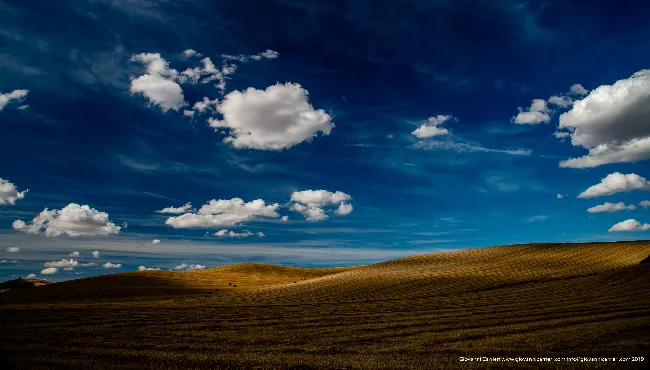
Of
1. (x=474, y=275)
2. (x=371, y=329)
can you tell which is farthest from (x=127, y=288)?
(x=474, y=275)

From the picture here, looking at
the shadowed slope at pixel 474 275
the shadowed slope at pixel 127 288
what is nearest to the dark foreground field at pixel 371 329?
the shadowed slope at pixel 474 275

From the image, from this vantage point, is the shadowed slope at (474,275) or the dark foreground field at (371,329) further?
the shadowed slope at (474,275)

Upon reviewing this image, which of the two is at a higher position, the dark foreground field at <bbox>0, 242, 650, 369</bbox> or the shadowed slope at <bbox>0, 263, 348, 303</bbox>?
the dark foreground field at <bbox>0, 242, 650, 369</bbox>

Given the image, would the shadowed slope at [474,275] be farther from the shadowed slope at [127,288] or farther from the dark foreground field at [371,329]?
the shadowed slope at [127,288]

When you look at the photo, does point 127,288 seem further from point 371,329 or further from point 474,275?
point 474,275

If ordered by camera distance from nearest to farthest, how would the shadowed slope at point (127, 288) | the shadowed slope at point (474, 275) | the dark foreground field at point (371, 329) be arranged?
the dark foreground field at point (371, 329) → the shadowed slope at point (474, 275) → the shadowed slope at point (127, 288)

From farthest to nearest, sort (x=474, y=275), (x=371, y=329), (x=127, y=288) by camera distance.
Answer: (x=127, y=288) < (x=474, y=275) < (x=371, y=329)

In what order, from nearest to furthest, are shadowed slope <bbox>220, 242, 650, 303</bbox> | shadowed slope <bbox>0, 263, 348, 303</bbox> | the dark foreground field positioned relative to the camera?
the dark foreground field
shadowed slope <bbox>220, 242, 650, 303</bbox>
shadowed slope <bbox>0, 263, 348, 303</bbox>

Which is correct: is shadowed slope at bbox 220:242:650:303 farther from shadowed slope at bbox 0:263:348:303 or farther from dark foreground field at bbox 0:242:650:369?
shadowed slope at bbox 0:263:348:303

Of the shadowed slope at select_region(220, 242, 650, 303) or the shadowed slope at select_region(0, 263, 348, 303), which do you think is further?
the shadowed slope at select_region(0, 263, 348, 303)

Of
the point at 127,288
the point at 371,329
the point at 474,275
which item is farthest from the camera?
the point at 127,288

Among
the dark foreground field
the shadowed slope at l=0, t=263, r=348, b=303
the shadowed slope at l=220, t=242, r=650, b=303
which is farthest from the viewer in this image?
the shadowed slope at l=0, t=263, r=348, b=303

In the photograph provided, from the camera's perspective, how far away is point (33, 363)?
1352 cm

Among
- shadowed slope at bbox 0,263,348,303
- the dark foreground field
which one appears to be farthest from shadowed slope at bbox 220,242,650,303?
shadowed slope at bbox 0,263,348,303
